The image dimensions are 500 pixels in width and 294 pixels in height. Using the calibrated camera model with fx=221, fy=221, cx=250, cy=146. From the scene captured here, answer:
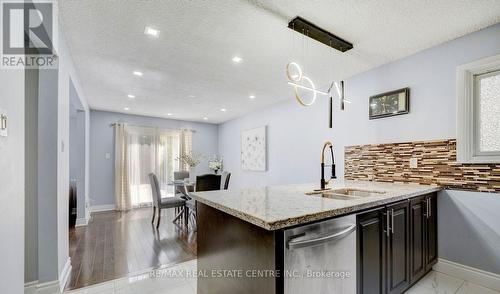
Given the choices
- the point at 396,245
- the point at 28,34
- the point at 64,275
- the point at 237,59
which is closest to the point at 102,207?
the point at 64,275

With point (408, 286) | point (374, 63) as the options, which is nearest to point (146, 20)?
point (374, 63)

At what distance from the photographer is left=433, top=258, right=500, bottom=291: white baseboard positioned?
6.73ft

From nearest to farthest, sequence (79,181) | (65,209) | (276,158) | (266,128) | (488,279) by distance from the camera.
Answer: (488,279) < (65,209) < (79,181) < (276,158) < (266,128)

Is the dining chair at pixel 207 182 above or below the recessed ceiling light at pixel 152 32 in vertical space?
below

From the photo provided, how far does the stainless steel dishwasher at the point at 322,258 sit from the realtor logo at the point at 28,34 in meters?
1.70

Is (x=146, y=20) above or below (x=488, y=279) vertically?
above

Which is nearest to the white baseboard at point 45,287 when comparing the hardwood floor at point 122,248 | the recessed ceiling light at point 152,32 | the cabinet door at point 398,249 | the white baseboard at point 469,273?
the hardwood floor at point 122,248

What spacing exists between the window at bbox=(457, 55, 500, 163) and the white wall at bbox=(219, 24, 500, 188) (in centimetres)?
8

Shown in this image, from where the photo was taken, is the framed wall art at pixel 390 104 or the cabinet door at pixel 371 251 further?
the framed wall art at pixel 390 104

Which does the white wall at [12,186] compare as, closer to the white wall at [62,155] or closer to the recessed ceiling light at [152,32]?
the white wall at [62,155]

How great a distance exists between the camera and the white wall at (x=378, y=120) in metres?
2.34

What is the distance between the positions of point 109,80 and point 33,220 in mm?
2228

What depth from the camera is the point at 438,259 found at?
7.82 feet

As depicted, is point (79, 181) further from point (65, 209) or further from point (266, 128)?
point (266, 128)
